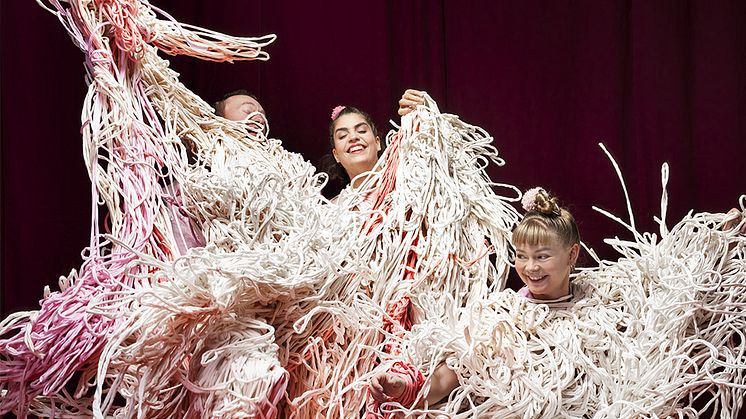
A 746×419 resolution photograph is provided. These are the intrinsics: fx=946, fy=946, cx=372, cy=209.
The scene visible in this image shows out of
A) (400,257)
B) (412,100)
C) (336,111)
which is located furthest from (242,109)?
(400,257)

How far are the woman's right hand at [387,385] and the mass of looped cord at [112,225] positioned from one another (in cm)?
18

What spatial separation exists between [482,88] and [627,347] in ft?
3.17

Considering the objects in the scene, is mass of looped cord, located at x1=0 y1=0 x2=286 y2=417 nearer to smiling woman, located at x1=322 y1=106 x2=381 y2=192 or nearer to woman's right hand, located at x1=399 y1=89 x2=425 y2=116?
smiling woman, located at x1=322 y1=106 x2=381 y2=192

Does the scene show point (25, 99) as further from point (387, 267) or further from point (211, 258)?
point (387, 267)

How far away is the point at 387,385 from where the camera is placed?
1763 mm

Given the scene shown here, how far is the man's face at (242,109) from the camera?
231 centimetres

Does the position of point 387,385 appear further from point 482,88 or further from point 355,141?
point 482,88

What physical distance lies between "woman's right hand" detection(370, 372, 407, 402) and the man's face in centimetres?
80

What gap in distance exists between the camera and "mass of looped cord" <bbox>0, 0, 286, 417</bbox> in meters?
1.76

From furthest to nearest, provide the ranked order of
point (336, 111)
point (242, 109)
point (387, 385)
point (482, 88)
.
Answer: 1. point (482, 88)
2. point (336, 111)
3. point (242, 109)
4. point (387, 385)

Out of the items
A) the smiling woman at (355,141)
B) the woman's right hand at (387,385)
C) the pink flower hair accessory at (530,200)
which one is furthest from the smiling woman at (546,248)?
the smiling woman at (355,141)

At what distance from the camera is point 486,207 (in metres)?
2.04

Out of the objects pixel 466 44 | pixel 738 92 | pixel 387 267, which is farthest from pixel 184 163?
pixel 738 92

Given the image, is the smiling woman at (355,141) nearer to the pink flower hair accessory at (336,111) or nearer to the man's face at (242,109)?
the pink flower hair accessory at (336,111)
